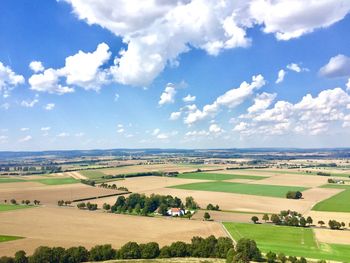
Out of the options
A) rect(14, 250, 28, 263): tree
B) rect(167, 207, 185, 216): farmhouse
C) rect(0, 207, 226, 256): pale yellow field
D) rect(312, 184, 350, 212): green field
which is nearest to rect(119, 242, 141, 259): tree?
rect(0, 207, 226, 256): pale yellow field

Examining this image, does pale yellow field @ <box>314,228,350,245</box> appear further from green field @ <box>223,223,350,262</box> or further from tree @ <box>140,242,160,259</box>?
tree @ <box>140,242,160,259</box>

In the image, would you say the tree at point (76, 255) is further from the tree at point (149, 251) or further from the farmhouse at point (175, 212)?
the farmhouse at point (175, 212)

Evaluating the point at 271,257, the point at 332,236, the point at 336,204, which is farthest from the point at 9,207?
the point at 336,204

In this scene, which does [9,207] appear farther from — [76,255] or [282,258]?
[282,258]

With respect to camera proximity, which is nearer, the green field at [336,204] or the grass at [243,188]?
the green field at [336,204]

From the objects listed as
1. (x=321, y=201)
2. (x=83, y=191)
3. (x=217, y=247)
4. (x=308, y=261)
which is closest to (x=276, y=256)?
(x=308, y=261)

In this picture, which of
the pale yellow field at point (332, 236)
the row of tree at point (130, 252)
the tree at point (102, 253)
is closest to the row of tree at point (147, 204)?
the pale yellow field at point (332, 236)
